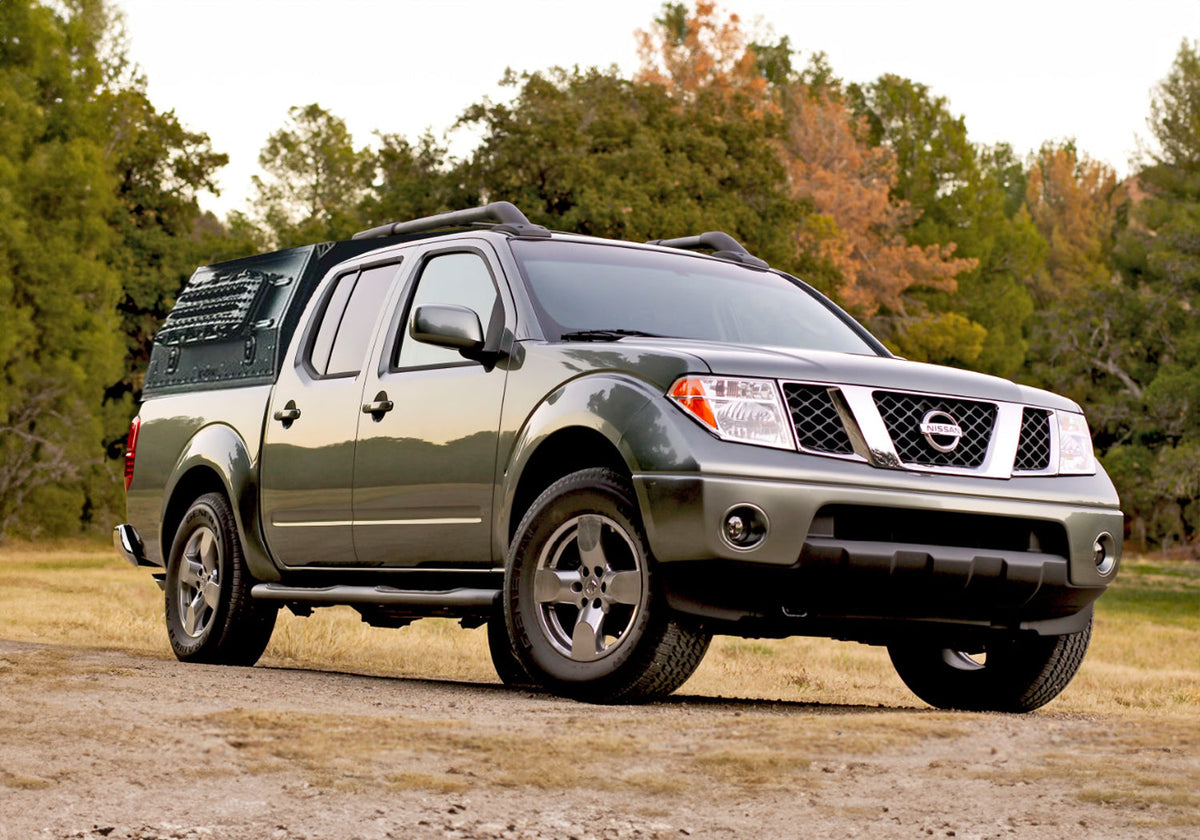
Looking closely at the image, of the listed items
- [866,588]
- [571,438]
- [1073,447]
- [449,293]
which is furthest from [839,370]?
[449,293]

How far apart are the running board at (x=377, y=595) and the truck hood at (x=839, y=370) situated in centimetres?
120

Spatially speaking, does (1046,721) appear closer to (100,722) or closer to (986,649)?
(986,649)

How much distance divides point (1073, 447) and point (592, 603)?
2082 mm

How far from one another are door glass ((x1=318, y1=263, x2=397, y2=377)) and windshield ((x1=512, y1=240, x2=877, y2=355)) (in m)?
0.97

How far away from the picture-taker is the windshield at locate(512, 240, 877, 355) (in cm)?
740

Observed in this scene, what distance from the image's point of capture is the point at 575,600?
6559 millimetres

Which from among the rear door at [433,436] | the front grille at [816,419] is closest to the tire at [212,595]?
the rear door at [433,436]

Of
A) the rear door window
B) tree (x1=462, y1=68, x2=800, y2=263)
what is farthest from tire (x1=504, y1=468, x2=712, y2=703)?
tree (x1=462, y1=68, x2=800, y2=263)

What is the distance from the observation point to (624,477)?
6.45 metres

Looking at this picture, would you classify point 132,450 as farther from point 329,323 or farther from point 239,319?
point 329,323

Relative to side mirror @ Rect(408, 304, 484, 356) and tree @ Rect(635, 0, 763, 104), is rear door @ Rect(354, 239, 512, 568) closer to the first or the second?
side mirror @ Rect(408, 304, 484, 356)

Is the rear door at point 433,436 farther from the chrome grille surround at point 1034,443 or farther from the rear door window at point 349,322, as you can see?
the chrome grille surround at point 1034,443

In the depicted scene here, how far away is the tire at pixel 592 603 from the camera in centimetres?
627

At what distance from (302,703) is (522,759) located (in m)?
1.60
